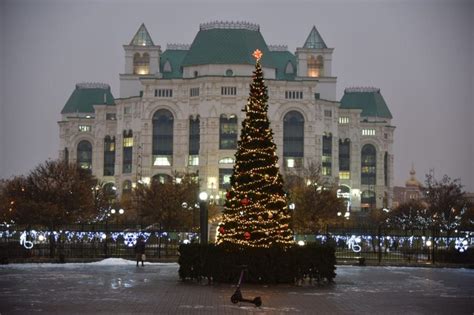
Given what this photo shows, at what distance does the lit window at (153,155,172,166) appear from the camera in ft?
507

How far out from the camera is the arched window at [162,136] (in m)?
155

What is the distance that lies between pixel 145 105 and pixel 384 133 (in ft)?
173

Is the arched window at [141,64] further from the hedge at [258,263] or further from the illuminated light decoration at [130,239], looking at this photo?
the hedge at [258,263]

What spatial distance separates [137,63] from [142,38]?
16.9 ft

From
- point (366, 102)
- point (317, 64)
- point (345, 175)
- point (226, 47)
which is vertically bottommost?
point (345, 175)

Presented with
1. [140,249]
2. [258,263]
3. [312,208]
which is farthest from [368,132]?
[258,263]

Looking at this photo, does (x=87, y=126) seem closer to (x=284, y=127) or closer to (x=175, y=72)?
(x=175, y=72)

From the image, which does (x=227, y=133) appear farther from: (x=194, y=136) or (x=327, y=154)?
(x=327, y=154)

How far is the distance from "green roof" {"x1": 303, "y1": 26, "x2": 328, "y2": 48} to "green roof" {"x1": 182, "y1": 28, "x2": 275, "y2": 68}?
812 centimetres

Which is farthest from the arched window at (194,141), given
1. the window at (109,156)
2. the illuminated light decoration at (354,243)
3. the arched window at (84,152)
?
the illuminated light decoration at (354,243)

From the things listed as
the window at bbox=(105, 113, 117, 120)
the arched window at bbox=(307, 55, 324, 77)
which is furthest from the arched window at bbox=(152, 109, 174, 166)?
the arched window at bbox=(307, 55, 324, 77)

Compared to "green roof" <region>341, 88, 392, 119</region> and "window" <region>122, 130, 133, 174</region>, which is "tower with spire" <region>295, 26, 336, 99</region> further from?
"window" <region>122, 130, 133, 174</region>

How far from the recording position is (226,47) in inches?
6235

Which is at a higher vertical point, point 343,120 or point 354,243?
point 343,120
